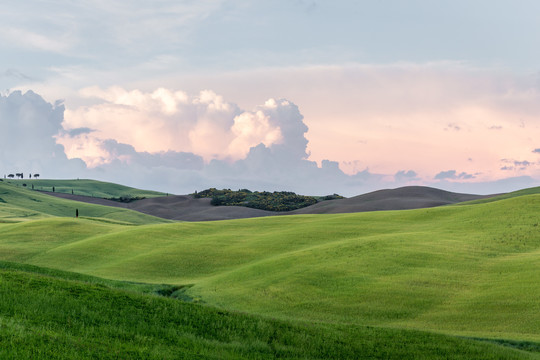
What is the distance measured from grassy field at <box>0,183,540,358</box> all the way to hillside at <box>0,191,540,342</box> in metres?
0.09

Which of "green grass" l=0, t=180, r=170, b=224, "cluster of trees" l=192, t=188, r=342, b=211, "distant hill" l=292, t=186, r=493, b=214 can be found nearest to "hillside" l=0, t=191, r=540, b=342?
"distant hill" l=292, t=186, r=493, b=214

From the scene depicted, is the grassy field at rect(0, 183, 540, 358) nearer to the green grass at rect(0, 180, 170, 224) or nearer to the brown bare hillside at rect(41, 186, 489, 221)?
the brown bare hillside at rect(41, 186, 489, 221)

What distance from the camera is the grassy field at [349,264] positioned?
2634cm

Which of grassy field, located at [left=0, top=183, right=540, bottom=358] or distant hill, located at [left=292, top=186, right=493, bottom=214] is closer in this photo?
grassy field, located at [left=0, top=183, right=540, bottom=358]

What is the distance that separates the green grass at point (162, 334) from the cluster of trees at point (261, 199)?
10424 centimetres

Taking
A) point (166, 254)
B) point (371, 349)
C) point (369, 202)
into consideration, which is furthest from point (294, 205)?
point (371, 349)

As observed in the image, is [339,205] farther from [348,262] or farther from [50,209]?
[348,262]

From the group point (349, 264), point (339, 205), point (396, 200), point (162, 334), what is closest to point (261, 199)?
point (339, 205)

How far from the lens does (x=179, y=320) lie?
Result: 16.8 metres

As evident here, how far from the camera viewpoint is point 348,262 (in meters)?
35.4

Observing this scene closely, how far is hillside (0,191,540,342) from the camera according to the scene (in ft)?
89.4

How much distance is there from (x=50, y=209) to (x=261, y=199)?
5177 cm

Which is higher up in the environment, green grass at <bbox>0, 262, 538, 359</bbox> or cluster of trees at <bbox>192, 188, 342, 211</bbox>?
cluster of trees at <bbox>192, 188, 342, 211</bbox>

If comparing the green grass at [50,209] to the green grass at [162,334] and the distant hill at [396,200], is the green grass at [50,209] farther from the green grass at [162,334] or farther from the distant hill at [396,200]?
the green grass at [162,334]
